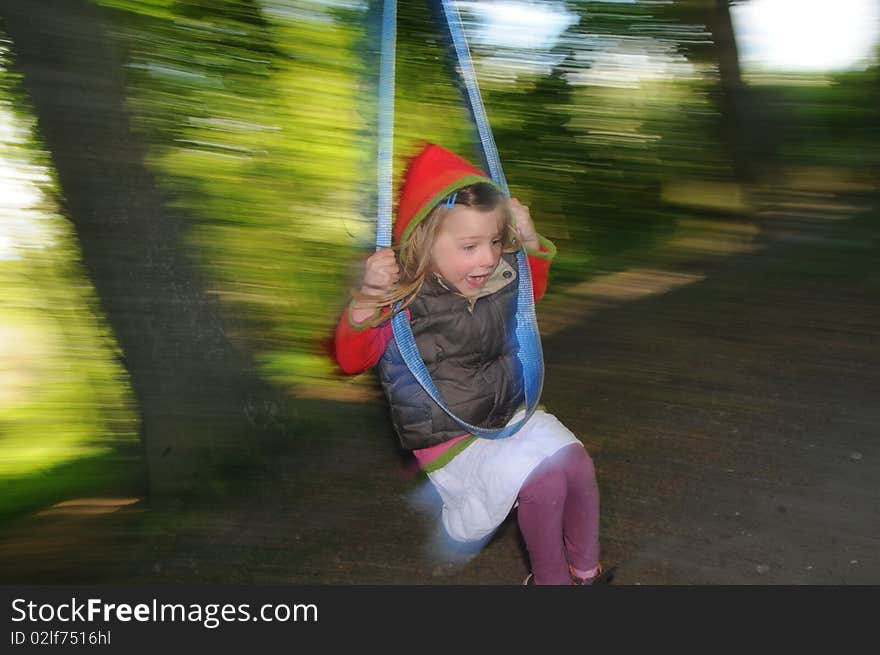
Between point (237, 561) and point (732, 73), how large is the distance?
3.75 m

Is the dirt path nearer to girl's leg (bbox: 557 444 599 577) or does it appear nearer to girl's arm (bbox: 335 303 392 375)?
girl's leg (bbox: 557 444 599 577)

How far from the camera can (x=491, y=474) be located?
1.88 m

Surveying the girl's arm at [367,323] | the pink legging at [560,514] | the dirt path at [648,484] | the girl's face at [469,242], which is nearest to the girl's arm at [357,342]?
the girl's arm at [367,323]

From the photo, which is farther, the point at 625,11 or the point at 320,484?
the point at 625,11

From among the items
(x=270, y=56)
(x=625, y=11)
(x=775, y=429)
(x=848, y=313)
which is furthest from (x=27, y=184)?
(x=848, y=313)

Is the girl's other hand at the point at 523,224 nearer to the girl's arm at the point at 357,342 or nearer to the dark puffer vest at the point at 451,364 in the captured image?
the dark puffer vest at the point at 451,364

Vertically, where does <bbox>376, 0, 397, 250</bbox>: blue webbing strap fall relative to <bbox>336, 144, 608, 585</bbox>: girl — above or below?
above

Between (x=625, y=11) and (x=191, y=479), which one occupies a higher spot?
(x=625, y=11)

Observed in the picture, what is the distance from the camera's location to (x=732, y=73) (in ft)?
16.1

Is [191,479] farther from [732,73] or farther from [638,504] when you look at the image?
[732,73]

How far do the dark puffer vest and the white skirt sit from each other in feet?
0.21

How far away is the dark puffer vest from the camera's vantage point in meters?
1.94

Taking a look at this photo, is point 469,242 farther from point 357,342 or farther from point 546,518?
point 546,518

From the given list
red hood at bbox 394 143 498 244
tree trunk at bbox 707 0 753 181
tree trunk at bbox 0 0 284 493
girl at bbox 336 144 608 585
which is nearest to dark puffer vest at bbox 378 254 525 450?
girl at bbox 336 144 608 585
